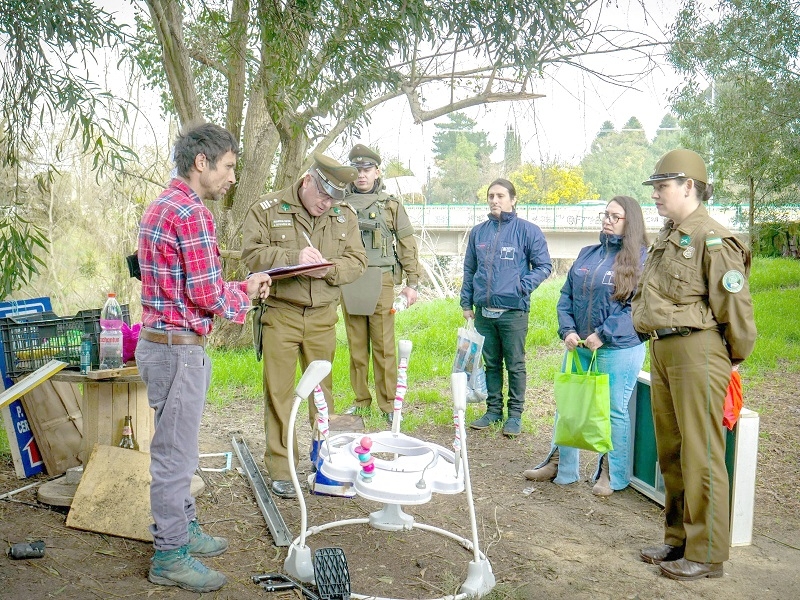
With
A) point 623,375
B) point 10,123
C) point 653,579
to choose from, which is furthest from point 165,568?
point 10,123

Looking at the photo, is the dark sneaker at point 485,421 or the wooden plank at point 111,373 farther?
the dark sneaker at point 485,421

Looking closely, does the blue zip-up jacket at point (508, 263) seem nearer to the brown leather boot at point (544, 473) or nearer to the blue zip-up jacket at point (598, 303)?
the blue zip-up jacket at point (598, 303)

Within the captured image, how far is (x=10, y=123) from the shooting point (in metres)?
5.15

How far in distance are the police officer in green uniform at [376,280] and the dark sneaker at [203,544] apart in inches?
106

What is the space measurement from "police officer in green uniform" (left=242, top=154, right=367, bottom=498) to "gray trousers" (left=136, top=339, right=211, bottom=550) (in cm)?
141

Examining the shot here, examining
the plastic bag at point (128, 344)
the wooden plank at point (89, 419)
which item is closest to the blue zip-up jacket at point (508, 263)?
the plastic bag at point (128, 344)

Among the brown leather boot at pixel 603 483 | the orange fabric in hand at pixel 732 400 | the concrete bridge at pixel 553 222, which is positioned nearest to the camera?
the orange fabric in hand at pixel 732 400

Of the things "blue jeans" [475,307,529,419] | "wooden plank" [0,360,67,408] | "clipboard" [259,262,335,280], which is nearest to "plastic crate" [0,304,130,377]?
"wooden plank" [0,360,67,408]

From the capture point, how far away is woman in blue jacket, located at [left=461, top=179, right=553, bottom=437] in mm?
6121

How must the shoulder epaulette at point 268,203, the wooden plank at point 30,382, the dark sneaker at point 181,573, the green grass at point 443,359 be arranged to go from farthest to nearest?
1. the green grass at point 443,359
2. the shoulder epaulette at point 268,203
3. the wooden plank at point 30,382
4. the dark sneaker at point 181,573

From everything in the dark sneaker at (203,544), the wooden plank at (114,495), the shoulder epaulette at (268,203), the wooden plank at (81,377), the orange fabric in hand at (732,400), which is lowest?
the dark sneaker at (203,544)

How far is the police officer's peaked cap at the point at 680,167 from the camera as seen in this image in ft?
12.2

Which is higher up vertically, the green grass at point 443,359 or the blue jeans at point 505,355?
the blue jeans at point 505,355

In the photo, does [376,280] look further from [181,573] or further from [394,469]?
[181,573]
